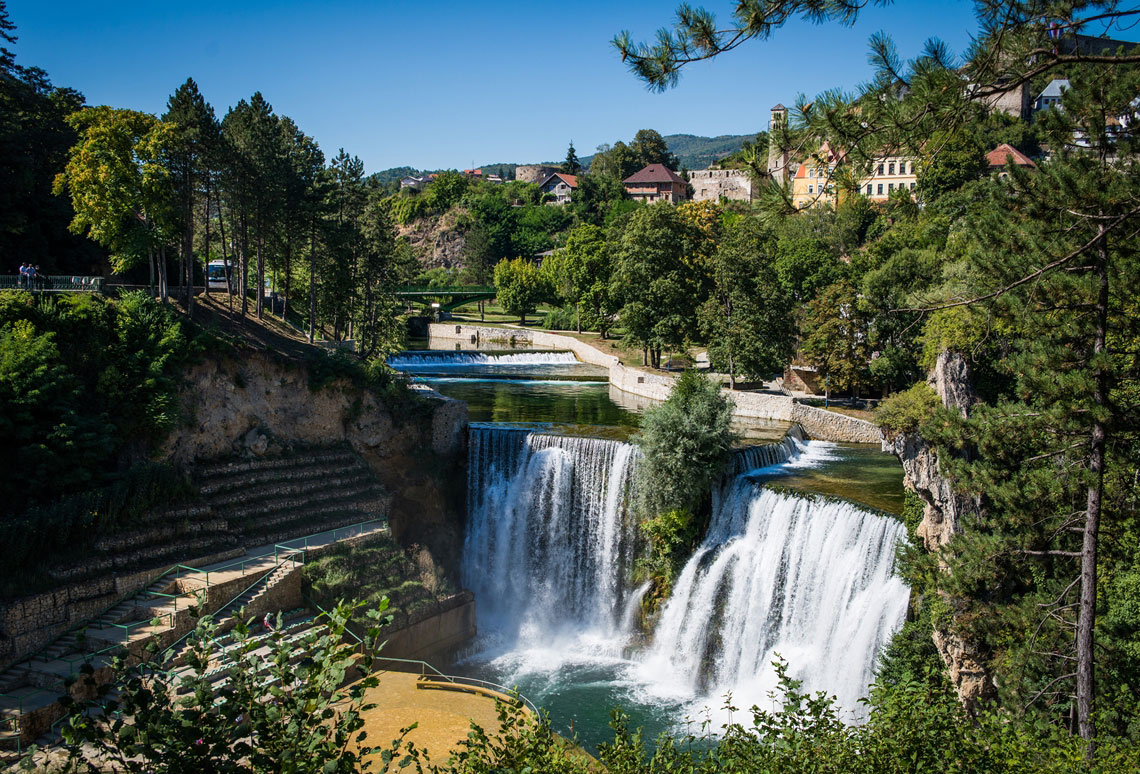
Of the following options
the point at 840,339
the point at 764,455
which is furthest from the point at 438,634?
the point at 840,339

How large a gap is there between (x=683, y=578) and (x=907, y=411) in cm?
761

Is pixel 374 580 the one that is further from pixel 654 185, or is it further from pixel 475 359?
pixel 654 185

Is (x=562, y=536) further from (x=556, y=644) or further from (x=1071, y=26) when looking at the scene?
(x=1071, y=26)

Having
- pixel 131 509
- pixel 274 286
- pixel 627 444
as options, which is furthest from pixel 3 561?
pixel 274 286

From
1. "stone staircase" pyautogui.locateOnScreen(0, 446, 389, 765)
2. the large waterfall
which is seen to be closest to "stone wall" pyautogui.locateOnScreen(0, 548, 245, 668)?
"stone staircase" pyautogui.locateOnScreen(0, 446, 389, 765)

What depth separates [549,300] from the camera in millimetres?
71188

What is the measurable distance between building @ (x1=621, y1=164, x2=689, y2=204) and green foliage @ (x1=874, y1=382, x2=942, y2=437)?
83.1 metres

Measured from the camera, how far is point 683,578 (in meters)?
23.2

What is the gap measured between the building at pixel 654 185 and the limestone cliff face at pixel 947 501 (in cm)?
8384

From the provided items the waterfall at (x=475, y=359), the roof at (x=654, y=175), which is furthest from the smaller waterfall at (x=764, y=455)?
the roof at (x=654, y=175)

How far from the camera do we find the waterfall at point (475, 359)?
52344 mm

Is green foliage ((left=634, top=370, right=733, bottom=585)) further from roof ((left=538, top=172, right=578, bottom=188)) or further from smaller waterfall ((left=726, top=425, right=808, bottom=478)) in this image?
roof ((left=538, top=172, right=578, bottom=188))

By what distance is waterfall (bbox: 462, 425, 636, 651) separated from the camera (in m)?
25.5

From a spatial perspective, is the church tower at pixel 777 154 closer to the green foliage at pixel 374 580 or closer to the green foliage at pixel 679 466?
Answer: the green foliage at pixel 679 466
